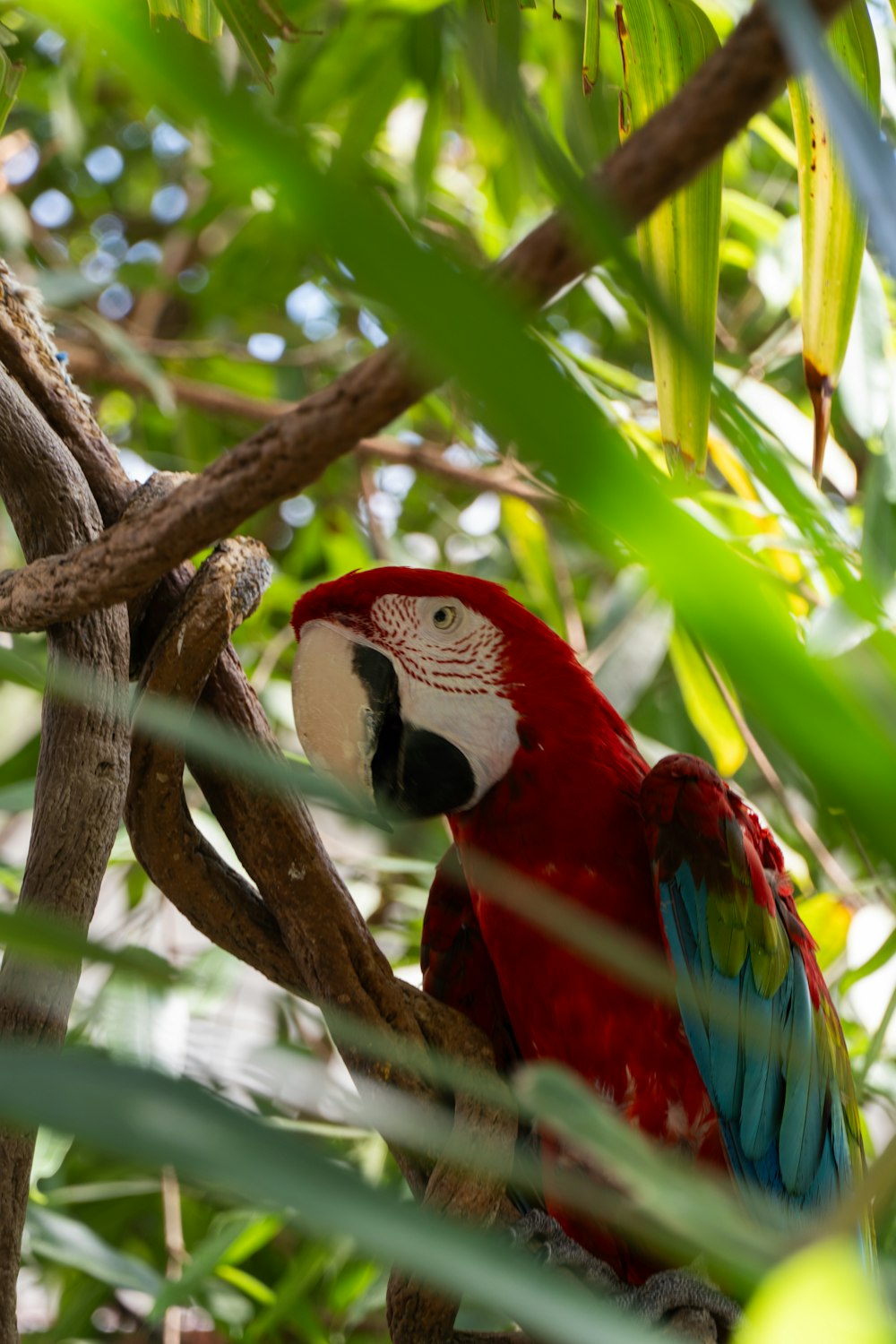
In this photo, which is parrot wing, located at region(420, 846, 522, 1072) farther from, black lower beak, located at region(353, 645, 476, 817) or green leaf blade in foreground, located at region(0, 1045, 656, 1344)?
green leaf blade in foreground, located at region(0, 1045, 656, 1344)

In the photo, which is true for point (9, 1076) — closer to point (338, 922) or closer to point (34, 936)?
point (34, 936)

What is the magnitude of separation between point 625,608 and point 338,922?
0.79 metres

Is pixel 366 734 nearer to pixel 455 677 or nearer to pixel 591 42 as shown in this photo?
pixel 455 677

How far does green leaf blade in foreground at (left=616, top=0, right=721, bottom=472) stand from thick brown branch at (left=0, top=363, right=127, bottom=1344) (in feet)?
0.94

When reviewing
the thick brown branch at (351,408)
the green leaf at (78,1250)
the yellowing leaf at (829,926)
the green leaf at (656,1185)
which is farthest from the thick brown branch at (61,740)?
the yellowing leaf at (829,926)

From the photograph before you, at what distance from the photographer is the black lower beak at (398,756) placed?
739mm

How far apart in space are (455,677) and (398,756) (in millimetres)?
74

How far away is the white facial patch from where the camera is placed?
76 cm

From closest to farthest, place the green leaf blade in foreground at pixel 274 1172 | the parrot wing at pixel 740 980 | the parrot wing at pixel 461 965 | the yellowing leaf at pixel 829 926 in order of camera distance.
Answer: the green leaf blade in foreground at pixel 274 1172 → the parrot wing at pixel 740 980 → the parrot wing at pixel 461 965 → the yellowing leaf at pixel 829 926

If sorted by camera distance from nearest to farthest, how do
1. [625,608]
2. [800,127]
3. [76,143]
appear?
1. [800,127]
2. [625,608]
3. [76,143]

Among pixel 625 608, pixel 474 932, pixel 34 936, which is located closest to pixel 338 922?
pixel 474 932

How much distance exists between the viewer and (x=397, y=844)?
4.65 feet

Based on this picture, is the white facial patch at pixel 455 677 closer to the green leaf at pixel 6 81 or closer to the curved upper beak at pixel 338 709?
the curved upper beak at pixel 338 709

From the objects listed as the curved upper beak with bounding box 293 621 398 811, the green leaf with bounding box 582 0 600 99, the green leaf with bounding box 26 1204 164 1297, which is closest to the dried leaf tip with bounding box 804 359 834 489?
the green leaf with bounding box 582 0 600 99
